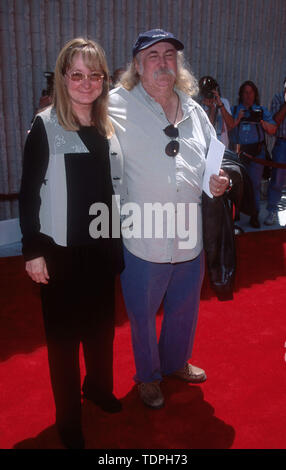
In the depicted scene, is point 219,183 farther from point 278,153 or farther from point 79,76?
point 278,153

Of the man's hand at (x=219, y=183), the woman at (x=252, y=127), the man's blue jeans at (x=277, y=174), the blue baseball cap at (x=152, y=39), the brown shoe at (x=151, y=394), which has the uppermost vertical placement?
the blue baseball cap at (x=152, y=39)

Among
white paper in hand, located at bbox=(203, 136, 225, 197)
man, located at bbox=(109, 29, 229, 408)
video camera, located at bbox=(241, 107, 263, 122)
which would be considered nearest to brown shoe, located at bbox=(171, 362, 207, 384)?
man, located at bbox=(109, 29, 229, 408)

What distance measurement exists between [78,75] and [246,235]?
3.95 m

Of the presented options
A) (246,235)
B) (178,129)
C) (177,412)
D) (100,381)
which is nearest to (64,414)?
(100,381)

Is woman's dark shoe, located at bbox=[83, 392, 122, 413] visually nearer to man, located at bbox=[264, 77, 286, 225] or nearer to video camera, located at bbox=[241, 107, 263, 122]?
video camera, located at bbox=[241, 107, 263, 122]

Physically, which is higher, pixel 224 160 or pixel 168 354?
pixel 224 160

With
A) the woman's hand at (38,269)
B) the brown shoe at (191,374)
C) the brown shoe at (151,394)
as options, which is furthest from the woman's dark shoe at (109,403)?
the woman's hand at (38,269)

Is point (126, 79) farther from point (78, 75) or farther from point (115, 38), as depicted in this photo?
point (115, 38)

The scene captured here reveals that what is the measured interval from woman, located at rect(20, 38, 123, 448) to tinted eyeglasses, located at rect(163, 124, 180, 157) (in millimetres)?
277

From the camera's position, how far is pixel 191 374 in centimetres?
253

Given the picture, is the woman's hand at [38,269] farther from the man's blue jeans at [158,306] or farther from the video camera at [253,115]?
the video camera at [253,115]

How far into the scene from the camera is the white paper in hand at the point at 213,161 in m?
1.95

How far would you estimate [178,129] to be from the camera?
2043 millimetres

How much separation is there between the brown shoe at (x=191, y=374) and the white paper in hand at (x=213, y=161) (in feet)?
3.53
